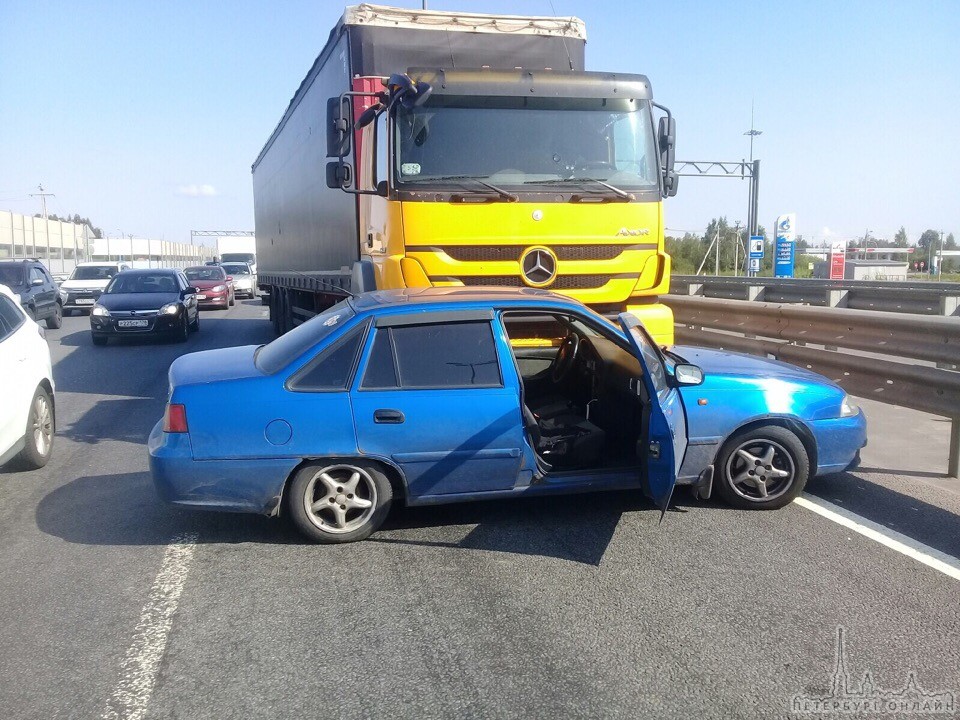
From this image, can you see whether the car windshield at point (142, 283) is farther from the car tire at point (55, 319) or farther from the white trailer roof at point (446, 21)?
the white trailer roof at point (446, 21)

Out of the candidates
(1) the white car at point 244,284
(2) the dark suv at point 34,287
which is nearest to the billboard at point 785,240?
(1) the white car at point 244,284

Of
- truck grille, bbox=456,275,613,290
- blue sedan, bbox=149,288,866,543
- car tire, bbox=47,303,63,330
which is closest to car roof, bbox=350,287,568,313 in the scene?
blue sedan, bbox=149,288,866,543

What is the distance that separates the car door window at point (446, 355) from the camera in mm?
5332

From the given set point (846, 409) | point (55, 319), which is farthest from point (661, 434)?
point (55, 319)

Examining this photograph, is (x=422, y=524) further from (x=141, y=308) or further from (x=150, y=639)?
(x=141, y=308)

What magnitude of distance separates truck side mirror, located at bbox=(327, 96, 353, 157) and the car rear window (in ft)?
8.43

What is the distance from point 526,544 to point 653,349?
152 centimetres

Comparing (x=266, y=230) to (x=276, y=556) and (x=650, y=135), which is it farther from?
(x=276, y=556)

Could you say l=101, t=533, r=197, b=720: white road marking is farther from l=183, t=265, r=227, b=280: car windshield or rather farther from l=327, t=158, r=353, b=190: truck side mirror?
l=183, t=265, r=227, b=280: car windshield

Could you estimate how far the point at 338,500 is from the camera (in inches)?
205

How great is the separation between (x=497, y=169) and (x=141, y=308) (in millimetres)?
11464

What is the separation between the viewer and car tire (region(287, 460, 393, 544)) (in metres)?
5.16

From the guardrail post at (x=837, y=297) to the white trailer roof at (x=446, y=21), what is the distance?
19.3ft

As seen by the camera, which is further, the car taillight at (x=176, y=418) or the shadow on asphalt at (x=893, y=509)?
the shadow on asphalt at (x=893, y=509)
